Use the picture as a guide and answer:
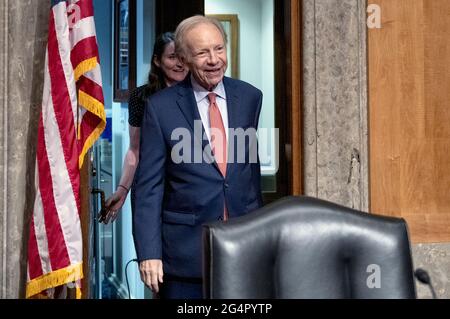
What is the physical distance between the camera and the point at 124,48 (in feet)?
16.4

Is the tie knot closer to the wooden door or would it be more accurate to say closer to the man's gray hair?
the man's gray hair

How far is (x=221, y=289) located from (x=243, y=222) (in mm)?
158

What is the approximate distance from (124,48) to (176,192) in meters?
2.74

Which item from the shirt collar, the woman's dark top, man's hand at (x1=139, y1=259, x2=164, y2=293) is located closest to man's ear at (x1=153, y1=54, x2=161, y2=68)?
the woman's dark top

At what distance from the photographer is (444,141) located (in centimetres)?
338

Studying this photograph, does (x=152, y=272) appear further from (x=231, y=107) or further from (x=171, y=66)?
(x=171, y=66)

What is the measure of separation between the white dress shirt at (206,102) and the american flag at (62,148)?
0.48 m

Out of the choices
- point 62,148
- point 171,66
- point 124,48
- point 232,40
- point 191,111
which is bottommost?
point 62,148

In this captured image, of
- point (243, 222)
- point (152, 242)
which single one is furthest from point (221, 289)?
point (152, 242)

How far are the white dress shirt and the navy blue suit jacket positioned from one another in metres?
0.04

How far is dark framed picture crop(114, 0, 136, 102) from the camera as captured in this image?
15.2 ft

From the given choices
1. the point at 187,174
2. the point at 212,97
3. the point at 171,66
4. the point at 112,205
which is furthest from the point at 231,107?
the point at 112,205

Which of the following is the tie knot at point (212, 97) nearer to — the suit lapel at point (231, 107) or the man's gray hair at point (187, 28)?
the suit lapel at point (231, 107)

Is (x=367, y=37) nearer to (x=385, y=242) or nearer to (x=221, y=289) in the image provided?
(x=385, y=242)
